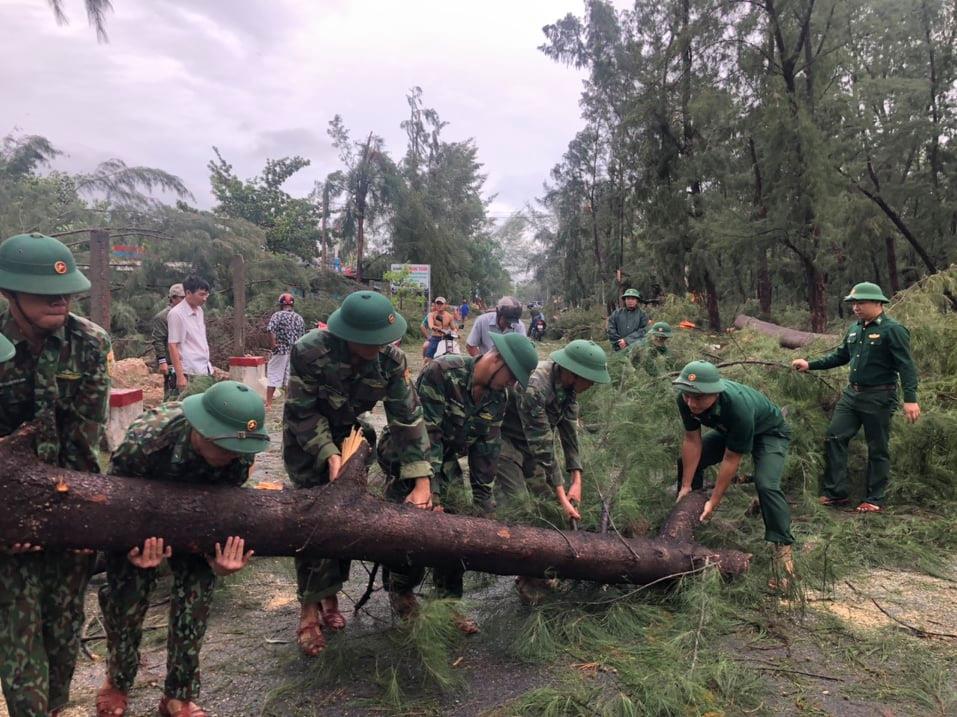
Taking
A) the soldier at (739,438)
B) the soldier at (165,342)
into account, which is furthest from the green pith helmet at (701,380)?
the soldier at (165,342)

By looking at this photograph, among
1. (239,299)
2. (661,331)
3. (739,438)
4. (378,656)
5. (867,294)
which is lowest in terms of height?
(378,656)

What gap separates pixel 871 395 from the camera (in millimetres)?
4586

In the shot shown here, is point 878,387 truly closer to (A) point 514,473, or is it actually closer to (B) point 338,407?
(A) point 514,473

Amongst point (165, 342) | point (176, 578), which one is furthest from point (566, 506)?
point (165, 342)

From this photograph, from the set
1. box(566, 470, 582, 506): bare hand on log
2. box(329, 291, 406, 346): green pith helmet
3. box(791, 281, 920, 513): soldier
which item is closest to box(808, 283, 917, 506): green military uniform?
box(791, 281, 920, 513): soldier

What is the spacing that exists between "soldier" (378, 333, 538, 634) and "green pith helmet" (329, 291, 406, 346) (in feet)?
1.82

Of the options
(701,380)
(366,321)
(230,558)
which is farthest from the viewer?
(701,380)

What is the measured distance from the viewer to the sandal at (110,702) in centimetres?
220

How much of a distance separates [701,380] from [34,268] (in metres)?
2.95

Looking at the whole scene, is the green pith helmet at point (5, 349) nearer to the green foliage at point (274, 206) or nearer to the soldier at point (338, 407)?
the soldier at point (338, 407)

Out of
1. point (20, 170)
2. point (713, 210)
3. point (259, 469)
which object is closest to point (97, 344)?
point (259, 469)

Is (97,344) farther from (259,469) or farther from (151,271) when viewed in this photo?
(151,271)

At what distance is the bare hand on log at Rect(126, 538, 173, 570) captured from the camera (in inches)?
82.7

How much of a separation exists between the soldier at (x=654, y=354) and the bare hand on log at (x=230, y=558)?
12.8ft
